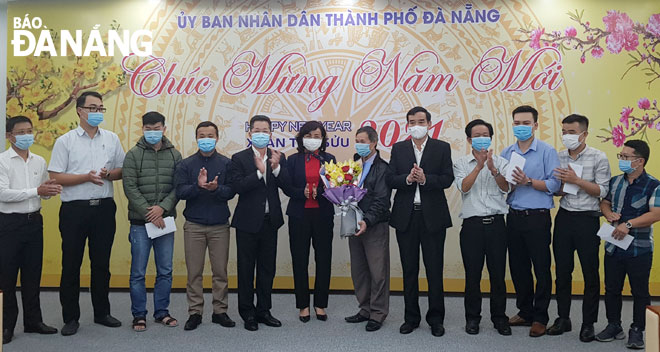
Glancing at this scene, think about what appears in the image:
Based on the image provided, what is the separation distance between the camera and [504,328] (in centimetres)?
425

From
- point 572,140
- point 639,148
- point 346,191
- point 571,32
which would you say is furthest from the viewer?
point 571,32

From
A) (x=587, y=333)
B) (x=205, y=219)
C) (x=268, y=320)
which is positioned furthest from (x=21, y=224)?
(x=587, y=333)

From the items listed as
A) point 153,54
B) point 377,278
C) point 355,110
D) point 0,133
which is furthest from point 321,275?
point 0,133

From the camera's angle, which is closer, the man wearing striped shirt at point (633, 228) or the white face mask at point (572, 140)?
the man wearing striped shirt at point (633, 228)

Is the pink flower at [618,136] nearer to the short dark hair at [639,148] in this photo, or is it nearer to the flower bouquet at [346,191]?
the short dark hair at [639,148]

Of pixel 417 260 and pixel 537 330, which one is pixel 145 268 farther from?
pixel 537 330

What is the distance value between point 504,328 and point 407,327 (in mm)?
764

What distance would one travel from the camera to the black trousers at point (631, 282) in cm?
396

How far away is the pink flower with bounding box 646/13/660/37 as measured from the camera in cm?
536

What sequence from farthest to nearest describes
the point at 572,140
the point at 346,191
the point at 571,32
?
1. the point at 571,32
2. the point at 346,191
3. the point at 572,140

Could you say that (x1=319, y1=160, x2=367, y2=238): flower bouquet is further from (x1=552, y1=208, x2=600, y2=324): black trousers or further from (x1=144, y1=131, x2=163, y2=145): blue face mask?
(x1=552, y1=208, x2=600, y2=324): black trousers

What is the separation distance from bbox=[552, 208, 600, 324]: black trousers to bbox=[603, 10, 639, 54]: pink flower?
2.21m

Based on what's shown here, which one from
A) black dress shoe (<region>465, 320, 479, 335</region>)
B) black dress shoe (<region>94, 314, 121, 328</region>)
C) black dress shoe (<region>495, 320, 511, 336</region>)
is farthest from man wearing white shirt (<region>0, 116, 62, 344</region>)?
black dress shoe (<region>495, 320, 511, 336</region>)

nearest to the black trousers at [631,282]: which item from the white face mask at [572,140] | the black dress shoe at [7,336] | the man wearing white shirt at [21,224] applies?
the white face mask at [572,140]
